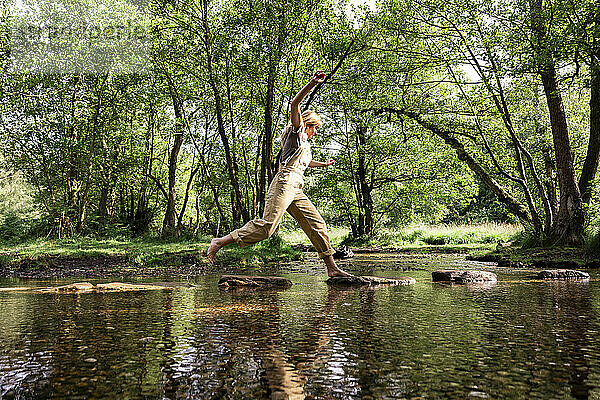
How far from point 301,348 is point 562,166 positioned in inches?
491

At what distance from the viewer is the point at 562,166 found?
42.1ft

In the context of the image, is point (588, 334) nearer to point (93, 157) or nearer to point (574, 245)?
point (574, 245)

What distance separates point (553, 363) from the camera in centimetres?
216

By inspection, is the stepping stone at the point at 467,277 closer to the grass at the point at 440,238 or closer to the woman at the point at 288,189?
the woman at the point at 288,189

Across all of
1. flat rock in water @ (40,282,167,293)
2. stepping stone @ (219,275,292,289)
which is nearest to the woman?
stepping stone @ (219,275,292,289)

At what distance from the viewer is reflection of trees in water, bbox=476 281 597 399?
1.84 meters

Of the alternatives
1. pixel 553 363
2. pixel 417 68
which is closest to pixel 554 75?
pixel 417 68

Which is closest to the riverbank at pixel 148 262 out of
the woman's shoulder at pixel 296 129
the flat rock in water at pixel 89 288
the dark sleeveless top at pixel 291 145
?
the flat rock in water at pixel 89 288

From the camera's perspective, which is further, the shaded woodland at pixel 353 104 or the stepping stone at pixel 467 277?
the shaded woodland at pixel 353 104

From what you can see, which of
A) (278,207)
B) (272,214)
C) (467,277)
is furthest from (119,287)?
(467,277)

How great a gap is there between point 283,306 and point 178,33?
48.5 ft

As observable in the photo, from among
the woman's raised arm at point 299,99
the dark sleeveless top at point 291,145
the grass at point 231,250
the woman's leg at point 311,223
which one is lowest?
the grass at point 231,250

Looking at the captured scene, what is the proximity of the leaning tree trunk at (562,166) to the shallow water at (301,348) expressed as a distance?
29.6 ft

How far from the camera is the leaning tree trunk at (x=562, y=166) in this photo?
12.4 metres
